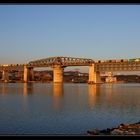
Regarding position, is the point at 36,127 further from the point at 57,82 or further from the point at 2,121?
the point at 57,82

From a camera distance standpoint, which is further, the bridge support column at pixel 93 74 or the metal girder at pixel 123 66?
the bridge support column at pixel 93 74

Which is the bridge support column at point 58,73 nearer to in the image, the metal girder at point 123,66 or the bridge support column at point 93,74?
the bridge support column at point 93,74

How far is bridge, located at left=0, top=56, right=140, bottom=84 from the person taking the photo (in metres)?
57.7

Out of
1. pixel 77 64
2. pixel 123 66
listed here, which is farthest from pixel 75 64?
pixel 123 66

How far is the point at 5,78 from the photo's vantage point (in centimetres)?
7806

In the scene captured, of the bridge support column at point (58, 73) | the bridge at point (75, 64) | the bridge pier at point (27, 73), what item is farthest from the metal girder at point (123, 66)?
the bridge pier at point (27, 73)

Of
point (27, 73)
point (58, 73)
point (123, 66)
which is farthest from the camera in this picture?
point (27, 73)

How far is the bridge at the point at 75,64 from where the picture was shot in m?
57.7

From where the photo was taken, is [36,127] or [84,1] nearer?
[84,1]

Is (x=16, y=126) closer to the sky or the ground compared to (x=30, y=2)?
closer to the ground

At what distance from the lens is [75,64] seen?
65000 millimetres

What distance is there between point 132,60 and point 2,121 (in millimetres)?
48567

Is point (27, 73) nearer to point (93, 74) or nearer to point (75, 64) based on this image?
point (75, 64)
